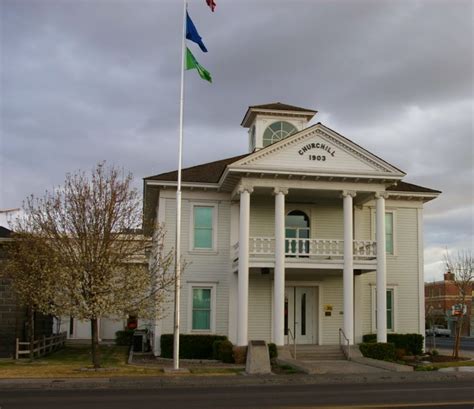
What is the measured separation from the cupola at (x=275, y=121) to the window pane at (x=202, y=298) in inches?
298

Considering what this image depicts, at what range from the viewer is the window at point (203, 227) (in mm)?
28703

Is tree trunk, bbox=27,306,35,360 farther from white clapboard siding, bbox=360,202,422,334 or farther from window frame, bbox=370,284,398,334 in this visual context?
window frame, bbox=370,284,398,334

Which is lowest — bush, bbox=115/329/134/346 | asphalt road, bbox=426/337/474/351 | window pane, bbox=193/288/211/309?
asphalt road, bbox=426/337/474/351

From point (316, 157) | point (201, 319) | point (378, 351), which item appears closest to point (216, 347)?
point (201, 319)

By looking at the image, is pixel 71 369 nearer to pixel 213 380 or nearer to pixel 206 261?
pixel 213 380

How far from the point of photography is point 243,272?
25.8 metres

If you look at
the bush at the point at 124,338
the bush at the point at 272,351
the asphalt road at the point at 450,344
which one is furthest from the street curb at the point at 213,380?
the asphalt road at the point at 450,344

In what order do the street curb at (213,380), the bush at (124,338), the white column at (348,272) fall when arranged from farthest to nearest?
the bush at (124,338)
the white column at (348,272)
the street curb at (213,380)

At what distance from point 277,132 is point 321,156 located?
18.9ft

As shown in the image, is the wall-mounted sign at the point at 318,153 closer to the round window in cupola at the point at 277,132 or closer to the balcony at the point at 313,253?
the balcony at the point at 313,253

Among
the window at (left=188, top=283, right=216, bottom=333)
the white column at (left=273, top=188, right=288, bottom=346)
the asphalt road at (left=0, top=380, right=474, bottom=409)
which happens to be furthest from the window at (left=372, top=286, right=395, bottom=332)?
the asphalt road at (left=0, top=380, right=474, bottom=409)

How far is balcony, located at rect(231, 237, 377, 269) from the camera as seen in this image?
26.6 meters

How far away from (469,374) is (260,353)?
6.80 m

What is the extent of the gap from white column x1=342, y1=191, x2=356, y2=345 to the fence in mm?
12690
